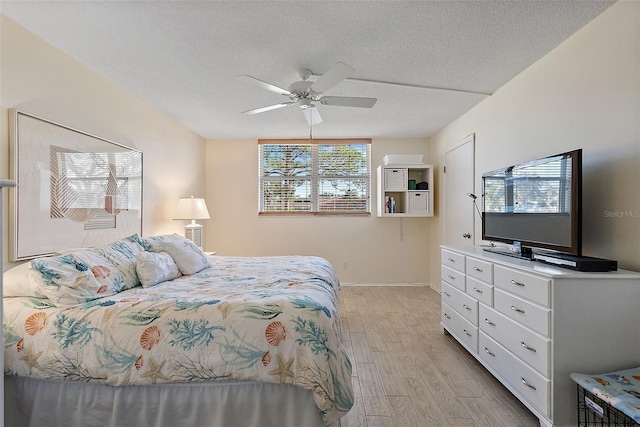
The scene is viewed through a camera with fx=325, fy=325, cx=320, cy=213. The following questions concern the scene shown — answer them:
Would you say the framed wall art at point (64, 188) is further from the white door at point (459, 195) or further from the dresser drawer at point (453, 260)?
the white door at point (459, 195)

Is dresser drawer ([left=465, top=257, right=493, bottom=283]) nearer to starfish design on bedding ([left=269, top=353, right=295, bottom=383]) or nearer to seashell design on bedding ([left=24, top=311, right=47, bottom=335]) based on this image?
starfish design on bedding ([left=269, top=353, right=295, bottom=383])

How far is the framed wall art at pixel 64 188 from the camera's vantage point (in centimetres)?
211

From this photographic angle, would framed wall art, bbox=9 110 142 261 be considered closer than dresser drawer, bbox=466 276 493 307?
Yes

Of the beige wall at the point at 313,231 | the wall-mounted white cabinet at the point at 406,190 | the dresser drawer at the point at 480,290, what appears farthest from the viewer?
the beige wall at the point at 313,231

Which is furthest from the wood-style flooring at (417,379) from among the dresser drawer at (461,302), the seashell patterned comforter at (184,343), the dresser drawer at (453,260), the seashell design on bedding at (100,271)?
the seashell design on bedding at (100,271)

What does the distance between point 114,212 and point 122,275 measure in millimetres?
1060

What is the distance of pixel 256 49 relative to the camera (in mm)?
2400

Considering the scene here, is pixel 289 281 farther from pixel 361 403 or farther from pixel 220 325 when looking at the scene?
pixel 361 403

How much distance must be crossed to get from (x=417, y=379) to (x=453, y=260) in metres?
1.11

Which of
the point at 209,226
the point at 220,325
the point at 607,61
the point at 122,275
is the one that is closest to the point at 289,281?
the point at 220,325

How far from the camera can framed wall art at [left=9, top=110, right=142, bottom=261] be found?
2.11 meters

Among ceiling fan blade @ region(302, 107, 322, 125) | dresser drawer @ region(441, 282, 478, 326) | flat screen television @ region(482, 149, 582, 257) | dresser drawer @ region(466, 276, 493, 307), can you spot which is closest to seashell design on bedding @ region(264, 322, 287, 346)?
dresser drawer @ region(466, 276, 493, 307)

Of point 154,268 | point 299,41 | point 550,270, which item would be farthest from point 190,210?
point 550,270

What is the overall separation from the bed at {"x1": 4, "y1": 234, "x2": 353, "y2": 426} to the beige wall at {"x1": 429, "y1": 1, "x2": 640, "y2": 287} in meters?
1.80
